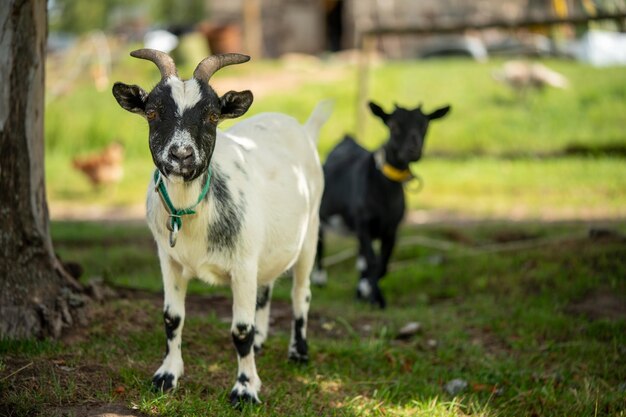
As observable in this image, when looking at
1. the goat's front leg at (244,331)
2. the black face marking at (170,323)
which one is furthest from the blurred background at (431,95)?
the black face marking at (170,323)

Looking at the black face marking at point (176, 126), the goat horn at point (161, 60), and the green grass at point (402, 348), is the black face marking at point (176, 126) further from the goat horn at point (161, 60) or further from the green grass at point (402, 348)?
the green grass at point (402, 348)

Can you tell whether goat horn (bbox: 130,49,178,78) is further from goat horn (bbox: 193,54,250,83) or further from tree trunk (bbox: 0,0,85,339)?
tree trunk (bbox: 0,0,85,339)

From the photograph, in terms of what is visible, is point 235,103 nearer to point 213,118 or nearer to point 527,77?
point 213,118

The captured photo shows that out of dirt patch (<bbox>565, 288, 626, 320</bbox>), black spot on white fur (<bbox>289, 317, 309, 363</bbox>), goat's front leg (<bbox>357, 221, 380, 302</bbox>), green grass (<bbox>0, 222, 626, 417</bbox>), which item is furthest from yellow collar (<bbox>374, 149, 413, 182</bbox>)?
black spot on white fur (<bbox>289, 317, 309, 363</bbox>)

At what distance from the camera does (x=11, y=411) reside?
12.9ft

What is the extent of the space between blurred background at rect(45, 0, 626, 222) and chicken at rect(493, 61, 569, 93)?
0.12 ft

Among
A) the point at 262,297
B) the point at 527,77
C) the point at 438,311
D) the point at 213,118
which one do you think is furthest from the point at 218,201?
the point at 527,77

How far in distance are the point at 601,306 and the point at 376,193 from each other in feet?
7.41

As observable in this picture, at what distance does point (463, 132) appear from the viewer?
1558 centimetres

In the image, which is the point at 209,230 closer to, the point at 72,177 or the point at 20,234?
the point at 20,234

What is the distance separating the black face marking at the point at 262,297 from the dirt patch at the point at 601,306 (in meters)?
2.71

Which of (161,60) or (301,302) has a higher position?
(161,60)

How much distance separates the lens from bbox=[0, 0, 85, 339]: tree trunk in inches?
193

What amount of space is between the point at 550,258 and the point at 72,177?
9.94 m
